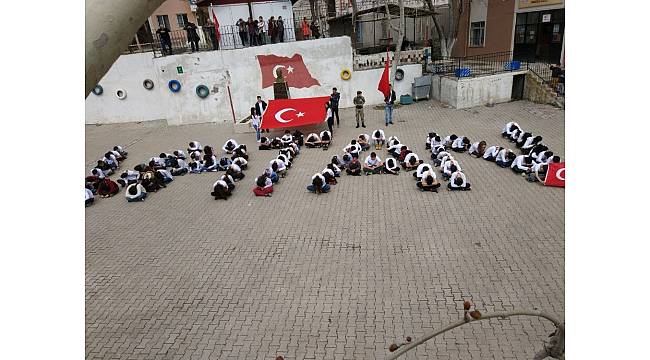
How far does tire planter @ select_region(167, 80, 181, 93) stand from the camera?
52.6ft

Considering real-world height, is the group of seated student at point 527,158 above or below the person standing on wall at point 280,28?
below

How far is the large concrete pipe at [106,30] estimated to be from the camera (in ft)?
4.73

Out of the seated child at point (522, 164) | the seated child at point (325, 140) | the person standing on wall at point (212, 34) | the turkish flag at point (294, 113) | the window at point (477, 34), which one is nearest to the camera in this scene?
the seated child at point (522, 164)

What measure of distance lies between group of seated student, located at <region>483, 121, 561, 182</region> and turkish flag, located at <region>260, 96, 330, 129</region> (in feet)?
18.9

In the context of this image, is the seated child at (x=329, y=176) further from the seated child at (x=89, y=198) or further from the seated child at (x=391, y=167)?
the seated child at (x=89, y=198)

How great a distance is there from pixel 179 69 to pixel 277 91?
13.7ft

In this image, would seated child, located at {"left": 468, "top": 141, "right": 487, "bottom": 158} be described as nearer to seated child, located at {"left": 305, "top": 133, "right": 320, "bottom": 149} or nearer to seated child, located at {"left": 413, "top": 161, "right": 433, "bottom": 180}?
seated child, located at {"left": 413, "top": 161, "right": 433, "bottom": 180}

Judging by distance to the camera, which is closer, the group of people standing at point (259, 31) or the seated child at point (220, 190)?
the seated child at point (220, 190)

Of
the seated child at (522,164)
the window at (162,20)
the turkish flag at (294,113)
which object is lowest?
the seated child at (522,164)

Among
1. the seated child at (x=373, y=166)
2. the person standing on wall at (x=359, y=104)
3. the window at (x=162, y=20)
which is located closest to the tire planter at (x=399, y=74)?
the person standing on wall at (x=359, y=104)

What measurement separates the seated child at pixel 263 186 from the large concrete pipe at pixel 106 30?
7.19 meters

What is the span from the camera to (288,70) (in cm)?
1650

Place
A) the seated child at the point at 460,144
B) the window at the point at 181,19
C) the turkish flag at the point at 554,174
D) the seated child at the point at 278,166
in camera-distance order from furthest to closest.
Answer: the window at the point at 181,19, the seated child at the point at 460,144, the seated child at the point at 278,166, the turkish flag at the point at 554,174

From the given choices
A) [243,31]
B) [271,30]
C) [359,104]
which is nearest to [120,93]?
[243,31]
